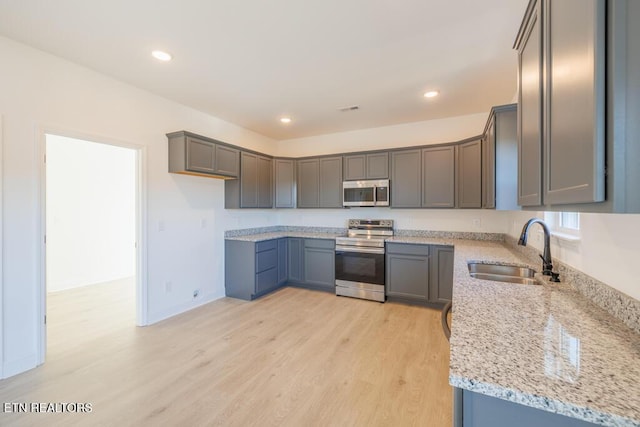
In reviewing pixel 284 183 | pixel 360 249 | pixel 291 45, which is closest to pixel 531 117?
pixel 291 45

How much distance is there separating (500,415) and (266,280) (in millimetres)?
3589

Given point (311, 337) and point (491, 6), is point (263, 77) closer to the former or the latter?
point (491, 6)

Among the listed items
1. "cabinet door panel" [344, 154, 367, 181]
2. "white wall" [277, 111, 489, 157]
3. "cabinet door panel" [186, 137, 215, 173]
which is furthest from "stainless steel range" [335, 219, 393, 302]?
"cabinet door panel" [186, 137, 215, 173]

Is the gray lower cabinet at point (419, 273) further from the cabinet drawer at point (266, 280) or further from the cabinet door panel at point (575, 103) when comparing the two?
the cabinet door panel at point (575, 103)

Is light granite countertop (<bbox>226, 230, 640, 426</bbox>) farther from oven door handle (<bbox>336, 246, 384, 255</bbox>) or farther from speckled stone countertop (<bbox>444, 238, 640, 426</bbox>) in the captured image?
oven door handle (<bbox>336, 246, 384, 255</bbox>)

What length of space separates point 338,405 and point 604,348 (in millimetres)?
1543

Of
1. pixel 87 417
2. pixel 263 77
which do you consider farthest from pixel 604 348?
pixel 263 77

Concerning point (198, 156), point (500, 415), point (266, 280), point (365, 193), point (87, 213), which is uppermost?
point (198, 156)

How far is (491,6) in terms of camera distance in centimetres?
178

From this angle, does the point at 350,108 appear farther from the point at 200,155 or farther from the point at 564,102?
the point at 564,102

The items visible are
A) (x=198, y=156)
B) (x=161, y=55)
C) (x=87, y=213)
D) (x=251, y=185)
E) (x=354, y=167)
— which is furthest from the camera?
(x=87, y=213)

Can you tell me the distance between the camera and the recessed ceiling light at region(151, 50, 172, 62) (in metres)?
2.30

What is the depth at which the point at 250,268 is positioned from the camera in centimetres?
388

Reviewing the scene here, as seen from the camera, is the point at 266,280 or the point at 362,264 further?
the point at 266,280
